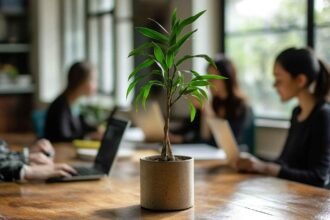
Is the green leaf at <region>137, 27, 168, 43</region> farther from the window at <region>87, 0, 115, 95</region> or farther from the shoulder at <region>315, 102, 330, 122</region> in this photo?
the window at <region>87, 0, 115, 95</region>

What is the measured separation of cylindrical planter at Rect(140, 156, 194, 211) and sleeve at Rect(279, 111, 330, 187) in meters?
0.90

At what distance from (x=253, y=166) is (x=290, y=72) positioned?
57 cm

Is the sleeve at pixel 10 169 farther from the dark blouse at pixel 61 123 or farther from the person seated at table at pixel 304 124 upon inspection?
the dark blouse at pixel 61 123

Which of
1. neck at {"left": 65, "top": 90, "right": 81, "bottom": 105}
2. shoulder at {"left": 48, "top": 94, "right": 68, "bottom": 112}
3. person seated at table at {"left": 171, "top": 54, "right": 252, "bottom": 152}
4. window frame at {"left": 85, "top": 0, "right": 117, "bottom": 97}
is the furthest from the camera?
window frame at {"left": 85, "top": 0, "right": 117, "bottom": 97}

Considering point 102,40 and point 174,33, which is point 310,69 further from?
point 102,40

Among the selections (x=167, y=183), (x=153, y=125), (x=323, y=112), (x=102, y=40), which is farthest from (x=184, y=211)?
(x=102, y=40)

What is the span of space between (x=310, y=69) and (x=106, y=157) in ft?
3.44

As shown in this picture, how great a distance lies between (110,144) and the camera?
2.70m

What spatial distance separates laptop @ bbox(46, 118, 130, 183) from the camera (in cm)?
248

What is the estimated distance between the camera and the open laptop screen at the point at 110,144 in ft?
8.44

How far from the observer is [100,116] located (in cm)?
591

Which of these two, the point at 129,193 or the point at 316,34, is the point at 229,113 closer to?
the point at 316,34

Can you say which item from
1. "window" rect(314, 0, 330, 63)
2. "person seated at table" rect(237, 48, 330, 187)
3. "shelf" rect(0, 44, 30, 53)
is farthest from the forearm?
"shelf" rect(0, 44, 30, 53)

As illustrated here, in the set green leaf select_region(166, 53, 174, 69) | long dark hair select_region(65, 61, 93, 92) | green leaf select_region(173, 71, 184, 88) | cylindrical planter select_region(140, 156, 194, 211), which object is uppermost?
green leaf select_region(166, 53, 174, 69)
